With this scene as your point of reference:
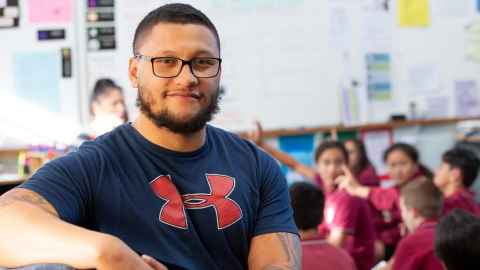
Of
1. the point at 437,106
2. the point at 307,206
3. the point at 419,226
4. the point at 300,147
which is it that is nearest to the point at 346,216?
the point at 419,226

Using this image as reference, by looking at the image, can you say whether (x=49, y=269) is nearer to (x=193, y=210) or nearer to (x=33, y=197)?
(x=33, y=197)

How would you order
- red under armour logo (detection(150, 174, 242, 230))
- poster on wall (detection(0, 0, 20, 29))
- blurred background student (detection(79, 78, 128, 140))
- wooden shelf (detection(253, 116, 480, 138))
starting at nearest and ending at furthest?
red under armour logo (detection(150, 174, 242, 230)) → blurred background student (detection(79, 78, 128, 140)) → poster on wall (detection(0, 0, 20, 29)) → wooden shelf (detection(253, 116, 480, 138))

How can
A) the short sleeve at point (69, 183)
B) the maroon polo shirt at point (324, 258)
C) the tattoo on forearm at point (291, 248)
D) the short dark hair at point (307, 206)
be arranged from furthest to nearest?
the short dark hair at point (307, 206)
the maroon polo shirt at point (324, 258)
the tattoo on forearm at point (291, 248)
the short sleeve at point (69, 183)

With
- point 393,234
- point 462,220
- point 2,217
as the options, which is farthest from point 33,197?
point 393,234

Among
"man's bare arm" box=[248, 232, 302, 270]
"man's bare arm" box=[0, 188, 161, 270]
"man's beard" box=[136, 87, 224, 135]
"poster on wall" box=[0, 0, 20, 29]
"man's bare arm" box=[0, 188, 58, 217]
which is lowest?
"man's bare arm" box=[248, 232, 302, 270]

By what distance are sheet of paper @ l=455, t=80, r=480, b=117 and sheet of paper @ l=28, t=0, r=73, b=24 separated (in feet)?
9.50

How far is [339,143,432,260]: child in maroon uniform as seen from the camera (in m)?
4.17

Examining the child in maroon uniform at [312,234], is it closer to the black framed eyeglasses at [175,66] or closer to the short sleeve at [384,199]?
the short sleeve at [384,199]

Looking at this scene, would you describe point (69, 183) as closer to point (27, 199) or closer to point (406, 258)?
point (27, 199)

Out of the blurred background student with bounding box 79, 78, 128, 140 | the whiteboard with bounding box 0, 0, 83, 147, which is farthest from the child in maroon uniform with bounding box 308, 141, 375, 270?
the whiteboard with bounding box 0, 0, 83, 147

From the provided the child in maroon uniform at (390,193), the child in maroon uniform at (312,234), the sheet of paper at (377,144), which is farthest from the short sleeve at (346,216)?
the sheet of paper at (377,144)

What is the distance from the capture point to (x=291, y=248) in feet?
4.99

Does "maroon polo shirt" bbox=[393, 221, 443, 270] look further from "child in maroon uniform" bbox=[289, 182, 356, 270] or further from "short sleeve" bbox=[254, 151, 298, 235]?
"short sleeve" bbox=[254, 151, 298, 235]

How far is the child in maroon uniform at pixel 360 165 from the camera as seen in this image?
16.0ft
